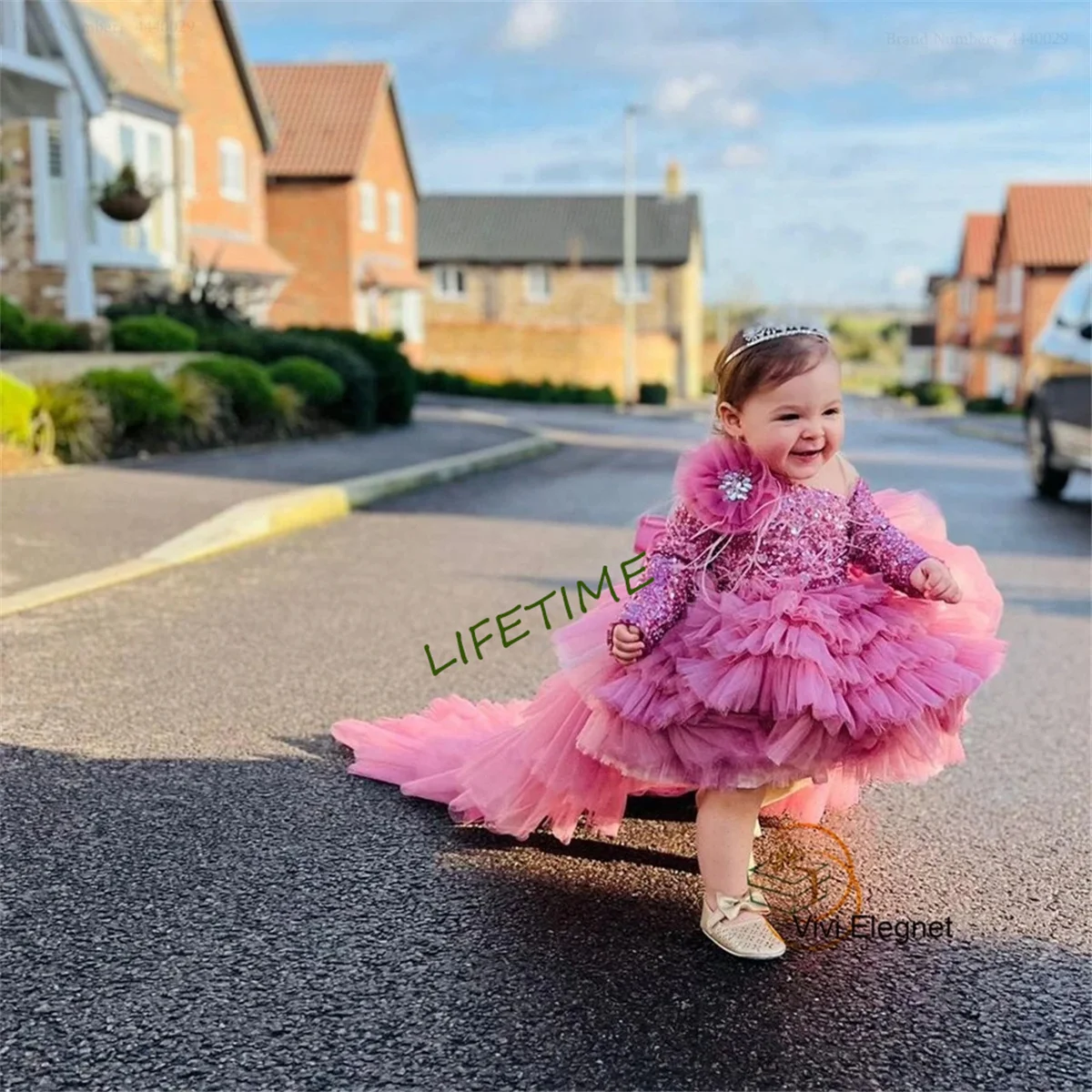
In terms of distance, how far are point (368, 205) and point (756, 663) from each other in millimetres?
38406

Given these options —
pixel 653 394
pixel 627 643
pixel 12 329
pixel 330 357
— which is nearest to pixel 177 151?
pixel 12 329

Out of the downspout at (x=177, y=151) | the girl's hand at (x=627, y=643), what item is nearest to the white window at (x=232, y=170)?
the downspout at (x=177, y=151)

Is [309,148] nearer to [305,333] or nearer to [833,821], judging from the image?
[305,333]

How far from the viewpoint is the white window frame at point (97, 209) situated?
69.1 feet

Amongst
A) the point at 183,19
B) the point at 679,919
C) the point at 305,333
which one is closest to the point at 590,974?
the point at 679,919

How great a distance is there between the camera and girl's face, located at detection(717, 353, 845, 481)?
9.96 feet

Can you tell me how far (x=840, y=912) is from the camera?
3092 mm

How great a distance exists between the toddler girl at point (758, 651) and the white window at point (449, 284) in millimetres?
60151

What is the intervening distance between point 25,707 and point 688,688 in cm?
253

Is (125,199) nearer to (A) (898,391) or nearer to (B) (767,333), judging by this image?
(B) (767,333)

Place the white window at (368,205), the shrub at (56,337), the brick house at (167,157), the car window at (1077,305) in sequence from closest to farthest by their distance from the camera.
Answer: the car window at (1077,305)
the shrub at (56,337)
the brick house at (167,157)
the white window at (368,205)

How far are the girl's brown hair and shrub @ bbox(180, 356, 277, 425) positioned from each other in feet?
37.5

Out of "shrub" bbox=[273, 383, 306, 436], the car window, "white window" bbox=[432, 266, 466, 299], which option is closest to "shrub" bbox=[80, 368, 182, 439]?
"shrub" bbox=[273, 383, 306, 436]

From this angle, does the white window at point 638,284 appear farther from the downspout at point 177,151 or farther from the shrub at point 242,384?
the shrub at point 242,384
